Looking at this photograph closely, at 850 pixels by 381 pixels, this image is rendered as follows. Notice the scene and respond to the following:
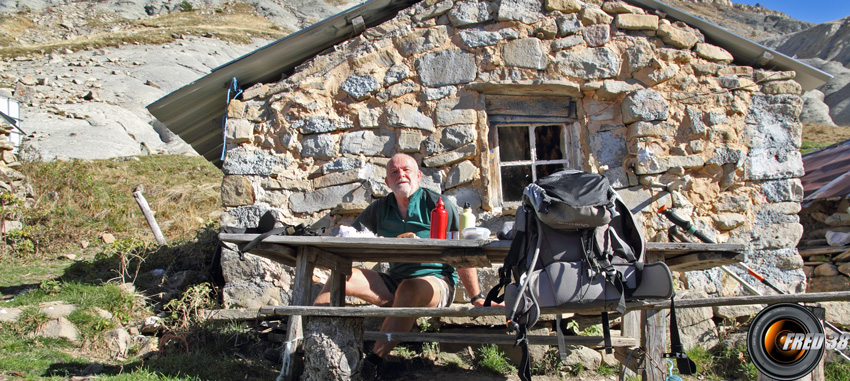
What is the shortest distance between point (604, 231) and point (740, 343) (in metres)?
2.50

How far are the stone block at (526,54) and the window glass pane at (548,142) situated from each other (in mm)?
575

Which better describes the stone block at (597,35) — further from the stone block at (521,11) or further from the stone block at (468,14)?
the stone block at (468,14)

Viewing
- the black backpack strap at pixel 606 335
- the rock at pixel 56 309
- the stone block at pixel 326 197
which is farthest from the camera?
the stone block at pixel 326 197

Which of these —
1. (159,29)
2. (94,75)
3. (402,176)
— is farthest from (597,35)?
(159,29)

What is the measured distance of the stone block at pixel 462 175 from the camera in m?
4.66

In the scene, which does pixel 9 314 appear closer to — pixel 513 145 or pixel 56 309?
pixel 56 309

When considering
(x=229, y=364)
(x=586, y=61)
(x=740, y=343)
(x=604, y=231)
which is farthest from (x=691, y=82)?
(x=229, y=364)

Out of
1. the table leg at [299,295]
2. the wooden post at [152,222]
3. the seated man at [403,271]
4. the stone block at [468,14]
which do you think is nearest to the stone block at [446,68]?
the stone block at [468,14]

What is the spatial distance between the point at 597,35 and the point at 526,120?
37.5 inches

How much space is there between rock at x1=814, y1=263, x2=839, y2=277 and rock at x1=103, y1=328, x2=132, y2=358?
6.74m

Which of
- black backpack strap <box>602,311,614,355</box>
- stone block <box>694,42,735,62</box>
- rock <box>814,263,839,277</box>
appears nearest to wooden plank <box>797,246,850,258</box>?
rock <box>814,263,839,277</box>

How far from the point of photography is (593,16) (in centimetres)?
495

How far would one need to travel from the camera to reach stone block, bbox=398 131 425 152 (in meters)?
4.72

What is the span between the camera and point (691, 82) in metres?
4.91
